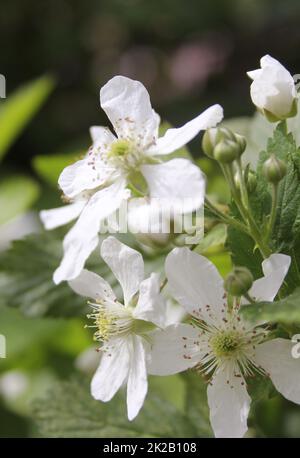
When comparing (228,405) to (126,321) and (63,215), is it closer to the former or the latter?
(126,321)

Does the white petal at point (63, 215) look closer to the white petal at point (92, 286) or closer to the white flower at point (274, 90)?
the white petal at point (92, 286)

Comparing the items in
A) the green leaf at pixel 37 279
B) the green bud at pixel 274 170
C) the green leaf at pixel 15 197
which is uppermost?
the green bud at pixel 274 170

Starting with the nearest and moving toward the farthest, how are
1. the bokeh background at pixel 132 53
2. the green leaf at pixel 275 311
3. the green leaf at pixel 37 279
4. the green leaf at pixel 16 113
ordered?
the green leaf at pixel 275 311 < the green leaf at pixel 37 279 < the green leaf at pixel 16 113 < the bokeh background at pixel 132 53

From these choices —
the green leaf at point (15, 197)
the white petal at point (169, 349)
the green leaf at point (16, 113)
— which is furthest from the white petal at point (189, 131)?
the green leaf at point (16, 113)

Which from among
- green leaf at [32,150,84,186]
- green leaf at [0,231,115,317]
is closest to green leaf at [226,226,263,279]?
green leaf at [0,231,115,317]

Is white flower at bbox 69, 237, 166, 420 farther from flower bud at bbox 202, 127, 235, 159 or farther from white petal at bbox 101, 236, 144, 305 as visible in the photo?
flower bud at bbox 202, 127, 235, 159
